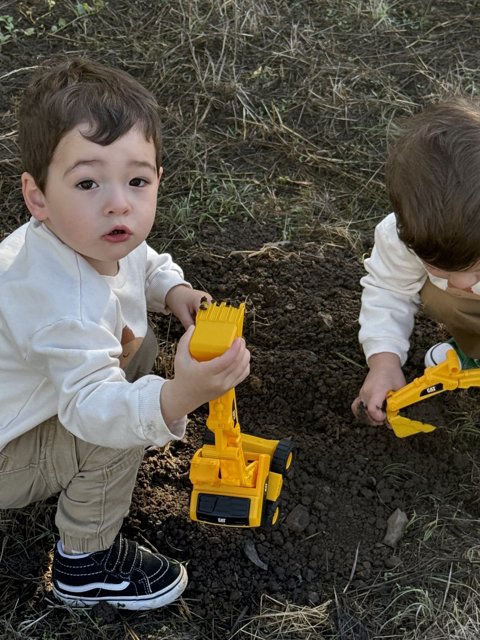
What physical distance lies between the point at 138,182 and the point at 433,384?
98 centimetres

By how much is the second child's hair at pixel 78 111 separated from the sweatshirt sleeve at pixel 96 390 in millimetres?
416

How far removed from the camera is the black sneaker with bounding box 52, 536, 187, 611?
220cm

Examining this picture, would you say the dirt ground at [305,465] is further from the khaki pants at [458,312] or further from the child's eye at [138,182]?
the child's eye at [138,182]

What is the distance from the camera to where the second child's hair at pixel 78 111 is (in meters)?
1.95

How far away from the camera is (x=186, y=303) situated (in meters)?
2.44

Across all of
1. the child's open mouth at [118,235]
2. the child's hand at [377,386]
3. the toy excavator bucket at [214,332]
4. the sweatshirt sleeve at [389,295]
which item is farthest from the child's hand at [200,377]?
the sweatshirt sleeve at [389,295]

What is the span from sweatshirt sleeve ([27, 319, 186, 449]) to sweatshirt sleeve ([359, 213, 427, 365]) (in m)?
0.91

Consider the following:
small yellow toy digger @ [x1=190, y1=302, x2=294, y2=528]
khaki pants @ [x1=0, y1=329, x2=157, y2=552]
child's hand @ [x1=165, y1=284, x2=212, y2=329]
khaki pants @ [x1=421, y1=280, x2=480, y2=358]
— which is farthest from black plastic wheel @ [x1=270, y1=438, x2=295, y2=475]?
khaki pants @ [x1=421, y1=280, x2=480, y2=358]

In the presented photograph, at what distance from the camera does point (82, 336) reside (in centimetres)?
187

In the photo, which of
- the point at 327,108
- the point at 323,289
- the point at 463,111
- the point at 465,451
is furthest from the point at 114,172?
the point at 327,108

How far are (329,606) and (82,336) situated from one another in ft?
3.35

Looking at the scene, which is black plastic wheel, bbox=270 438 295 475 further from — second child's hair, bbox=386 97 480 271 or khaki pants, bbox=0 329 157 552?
second child's hair, bbox=386 97 480 271

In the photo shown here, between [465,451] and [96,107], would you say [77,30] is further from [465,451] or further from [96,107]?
[465,451]

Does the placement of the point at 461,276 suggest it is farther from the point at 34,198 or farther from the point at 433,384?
the point at 34,198
